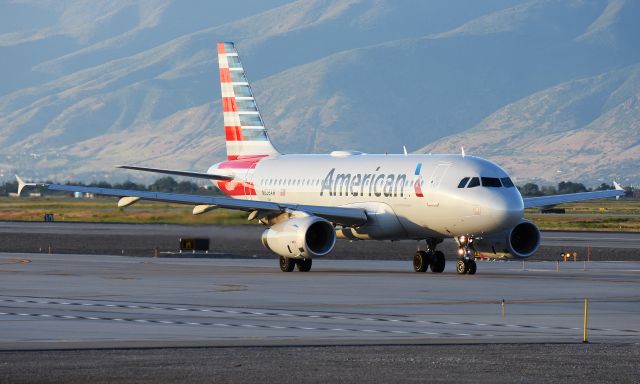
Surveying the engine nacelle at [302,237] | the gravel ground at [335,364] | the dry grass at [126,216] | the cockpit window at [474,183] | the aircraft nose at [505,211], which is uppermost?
the dry grass at [126,216]

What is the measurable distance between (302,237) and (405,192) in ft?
15.1

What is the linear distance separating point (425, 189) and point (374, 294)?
12.7 metres

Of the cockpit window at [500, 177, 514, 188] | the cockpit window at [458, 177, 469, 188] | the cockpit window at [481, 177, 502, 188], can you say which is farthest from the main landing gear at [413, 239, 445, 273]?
the cockpit window at [500, 177, 514, 188]

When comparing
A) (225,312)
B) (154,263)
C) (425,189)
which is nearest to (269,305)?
(225,312)

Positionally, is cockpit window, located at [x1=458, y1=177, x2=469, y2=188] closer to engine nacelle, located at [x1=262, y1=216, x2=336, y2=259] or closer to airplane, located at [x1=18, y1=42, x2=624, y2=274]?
airplane, located at [x1=18, y1=42, x2=624, y2=274]

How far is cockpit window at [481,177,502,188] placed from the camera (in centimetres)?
5416

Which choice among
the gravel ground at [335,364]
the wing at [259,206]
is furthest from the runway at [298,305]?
the wing at [259,206]

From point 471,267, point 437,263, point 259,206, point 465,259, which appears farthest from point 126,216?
point 471,267

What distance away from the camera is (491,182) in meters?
54.2

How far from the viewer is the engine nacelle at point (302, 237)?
178 ft

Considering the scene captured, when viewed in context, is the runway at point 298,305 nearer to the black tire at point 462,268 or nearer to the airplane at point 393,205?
the black tire at point 462,268

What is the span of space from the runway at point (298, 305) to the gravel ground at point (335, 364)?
1.41 metres

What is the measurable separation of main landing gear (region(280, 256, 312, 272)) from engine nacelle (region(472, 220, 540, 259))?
5.99 metres

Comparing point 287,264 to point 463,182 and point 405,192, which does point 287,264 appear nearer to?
point 405,192
